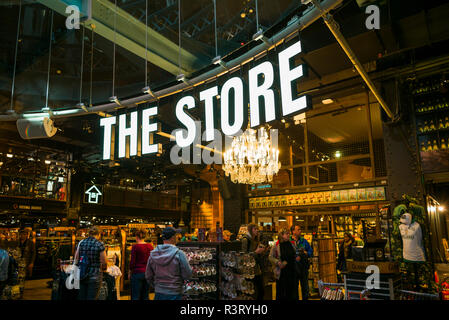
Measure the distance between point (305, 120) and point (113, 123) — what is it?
20.5 feet

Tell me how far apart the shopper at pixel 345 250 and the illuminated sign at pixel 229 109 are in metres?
5.24

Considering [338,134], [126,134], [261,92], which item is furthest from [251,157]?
[338,134]

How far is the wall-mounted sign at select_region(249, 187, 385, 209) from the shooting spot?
317 inches

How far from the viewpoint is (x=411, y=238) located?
559cm

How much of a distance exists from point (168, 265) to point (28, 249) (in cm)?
1020

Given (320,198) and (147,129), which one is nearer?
(147,129)

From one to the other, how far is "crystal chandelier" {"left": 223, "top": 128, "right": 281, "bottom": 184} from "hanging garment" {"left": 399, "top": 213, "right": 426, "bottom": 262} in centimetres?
310

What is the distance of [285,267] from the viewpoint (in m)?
5.27

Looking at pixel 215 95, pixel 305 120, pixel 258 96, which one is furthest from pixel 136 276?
pixel 305 120

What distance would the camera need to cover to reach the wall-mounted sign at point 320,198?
8055 mm

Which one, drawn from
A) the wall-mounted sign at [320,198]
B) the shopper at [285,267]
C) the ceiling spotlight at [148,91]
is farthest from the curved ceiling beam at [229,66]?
the wall-mounted sign at [320,198]

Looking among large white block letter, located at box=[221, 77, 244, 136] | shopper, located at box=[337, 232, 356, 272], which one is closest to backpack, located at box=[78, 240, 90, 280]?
large white block letter, located at box=[221, 77, 244, 136]

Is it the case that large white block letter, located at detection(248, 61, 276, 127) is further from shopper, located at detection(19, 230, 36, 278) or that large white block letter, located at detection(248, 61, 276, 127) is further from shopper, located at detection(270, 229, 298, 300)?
shopper, located at detection(19, 230, 36, 278)

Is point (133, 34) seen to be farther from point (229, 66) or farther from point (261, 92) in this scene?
point (261, 92)
